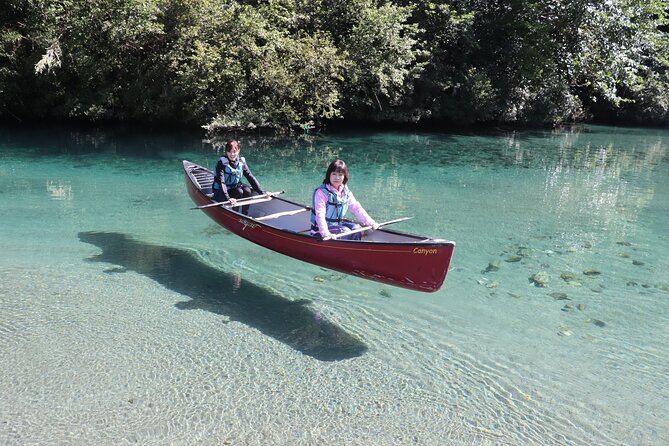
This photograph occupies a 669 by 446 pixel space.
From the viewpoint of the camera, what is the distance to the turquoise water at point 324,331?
4887 millimetres

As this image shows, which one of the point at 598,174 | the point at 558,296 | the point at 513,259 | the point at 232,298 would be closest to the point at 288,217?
the point at 232,298

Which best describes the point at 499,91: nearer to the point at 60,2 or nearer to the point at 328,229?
the point at 60,2

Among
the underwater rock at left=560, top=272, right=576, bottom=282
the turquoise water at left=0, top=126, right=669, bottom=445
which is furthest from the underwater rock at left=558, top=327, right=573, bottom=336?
the underwater rock at left=560, top=272, right=576, bottom=282

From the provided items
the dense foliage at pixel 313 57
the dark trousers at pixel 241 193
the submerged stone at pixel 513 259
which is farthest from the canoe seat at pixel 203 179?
the dense foliage at pixel 313 57

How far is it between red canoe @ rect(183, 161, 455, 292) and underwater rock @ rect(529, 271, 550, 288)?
2.45 metres

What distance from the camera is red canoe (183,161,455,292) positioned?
5883 millimetres

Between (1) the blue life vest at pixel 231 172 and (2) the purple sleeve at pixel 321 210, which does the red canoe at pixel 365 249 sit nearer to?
(2) the purple sleeve at pixel 321 210

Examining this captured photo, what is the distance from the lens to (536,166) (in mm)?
17453

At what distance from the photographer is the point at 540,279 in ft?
26.5

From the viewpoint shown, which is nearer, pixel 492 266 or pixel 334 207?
pixel 334 207

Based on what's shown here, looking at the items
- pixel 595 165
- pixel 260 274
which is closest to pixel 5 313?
pixel 260 274

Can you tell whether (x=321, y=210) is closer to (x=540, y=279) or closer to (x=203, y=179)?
(x=540, y=279)

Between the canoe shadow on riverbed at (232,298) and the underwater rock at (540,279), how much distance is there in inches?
124

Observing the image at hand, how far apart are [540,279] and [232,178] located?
16.5ft
